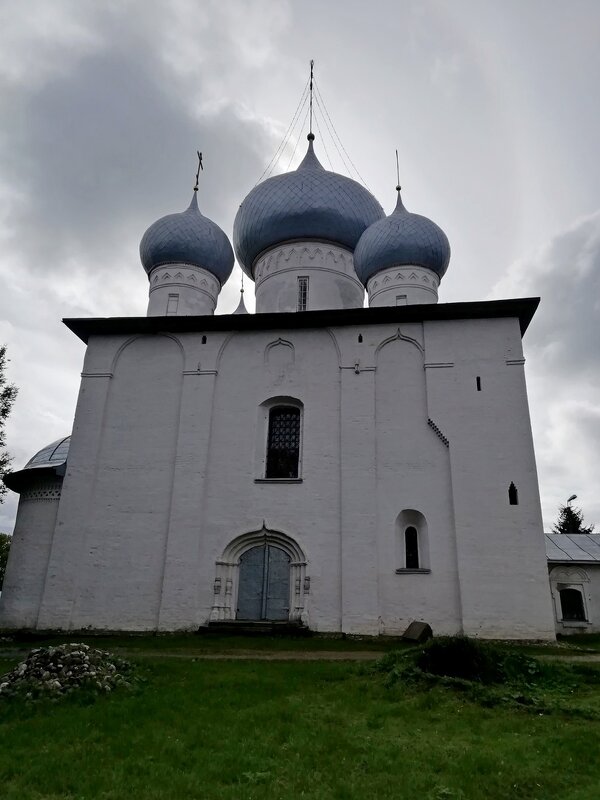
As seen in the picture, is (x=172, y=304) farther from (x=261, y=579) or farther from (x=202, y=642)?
(x=202, y=642)

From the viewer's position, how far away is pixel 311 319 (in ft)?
45.8

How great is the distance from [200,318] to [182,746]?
10784mm

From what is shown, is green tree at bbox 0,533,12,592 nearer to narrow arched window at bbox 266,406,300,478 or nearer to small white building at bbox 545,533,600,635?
narrow arched window at bbox 266,406,300,478

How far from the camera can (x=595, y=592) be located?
16.3 meters

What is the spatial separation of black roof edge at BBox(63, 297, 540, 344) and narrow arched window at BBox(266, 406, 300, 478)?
2.04 meters

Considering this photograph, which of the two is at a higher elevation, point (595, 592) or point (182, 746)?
point (595, 592)

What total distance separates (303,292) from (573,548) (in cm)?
1038

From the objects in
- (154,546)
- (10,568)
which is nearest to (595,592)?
(154,546)

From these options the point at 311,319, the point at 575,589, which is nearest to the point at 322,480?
the point at 311,319

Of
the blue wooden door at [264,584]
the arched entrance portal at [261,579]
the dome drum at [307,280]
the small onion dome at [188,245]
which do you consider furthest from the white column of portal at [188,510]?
the small onion dome at [188,245]

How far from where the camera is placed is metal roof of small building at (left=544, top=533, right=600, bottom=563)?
654 inches

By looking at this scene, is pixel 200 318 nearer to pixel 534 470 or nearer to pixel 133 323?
pixel 133 323

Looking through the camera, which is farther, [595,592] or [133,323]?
[595,592]

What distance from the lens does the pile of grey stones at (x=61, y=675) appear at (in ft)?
18.9
